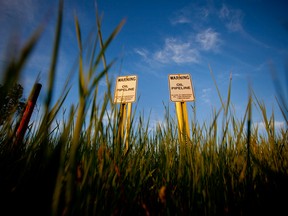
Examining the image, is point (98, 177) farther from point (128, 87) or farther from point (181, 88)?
point (181, 88)

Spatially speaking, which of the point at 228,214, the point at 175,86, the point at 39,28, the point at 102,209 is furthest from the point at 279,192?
the point at 175,86

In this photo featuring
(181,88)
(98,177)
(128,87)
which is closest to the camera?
(98,177)

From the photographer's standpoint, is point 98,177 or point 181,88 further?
point 181,88

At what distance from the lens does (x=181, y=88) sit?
7.38ft

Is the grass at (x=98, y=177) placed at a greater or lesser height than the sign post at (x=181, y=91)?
lesser

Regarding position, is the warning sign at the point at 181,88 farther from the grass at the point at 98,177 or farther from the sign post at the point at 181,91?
the grass at the point at 98,177

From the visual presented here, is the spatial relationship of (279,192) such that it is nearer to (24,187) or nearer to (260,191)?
(260,191)

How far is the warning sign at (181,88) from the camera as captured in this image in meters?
2.19

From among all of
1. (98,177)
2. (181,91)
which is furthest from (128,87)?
(98,177)

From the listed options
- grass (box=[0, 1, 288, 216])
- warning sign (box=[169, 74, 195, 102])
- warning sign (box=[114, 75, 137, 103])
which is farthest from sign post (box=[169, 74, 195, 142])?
grass (box=[0, 1, 288, 216])

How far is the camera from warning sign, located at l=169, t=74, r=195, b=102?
7.17ft

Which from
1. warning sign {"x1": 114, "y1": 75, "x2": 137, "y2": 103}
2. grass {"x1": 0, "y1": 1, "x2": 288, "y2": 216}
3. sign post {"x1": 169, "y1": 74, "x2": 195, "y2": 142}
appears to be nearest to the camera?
grass {"x1": 0, "y1": 1, "x2": 288, "y2": 216}

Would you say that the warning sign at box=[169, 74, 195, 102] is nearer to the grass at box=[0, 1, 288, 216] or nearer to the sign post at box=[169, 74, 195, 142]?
the sign post at box=[169, 74, 195, 142]

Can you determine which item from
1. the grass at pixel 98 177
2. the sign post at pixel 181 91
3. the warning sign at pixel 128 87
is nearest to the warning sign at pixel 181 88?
the sign post at pixel 181 91
